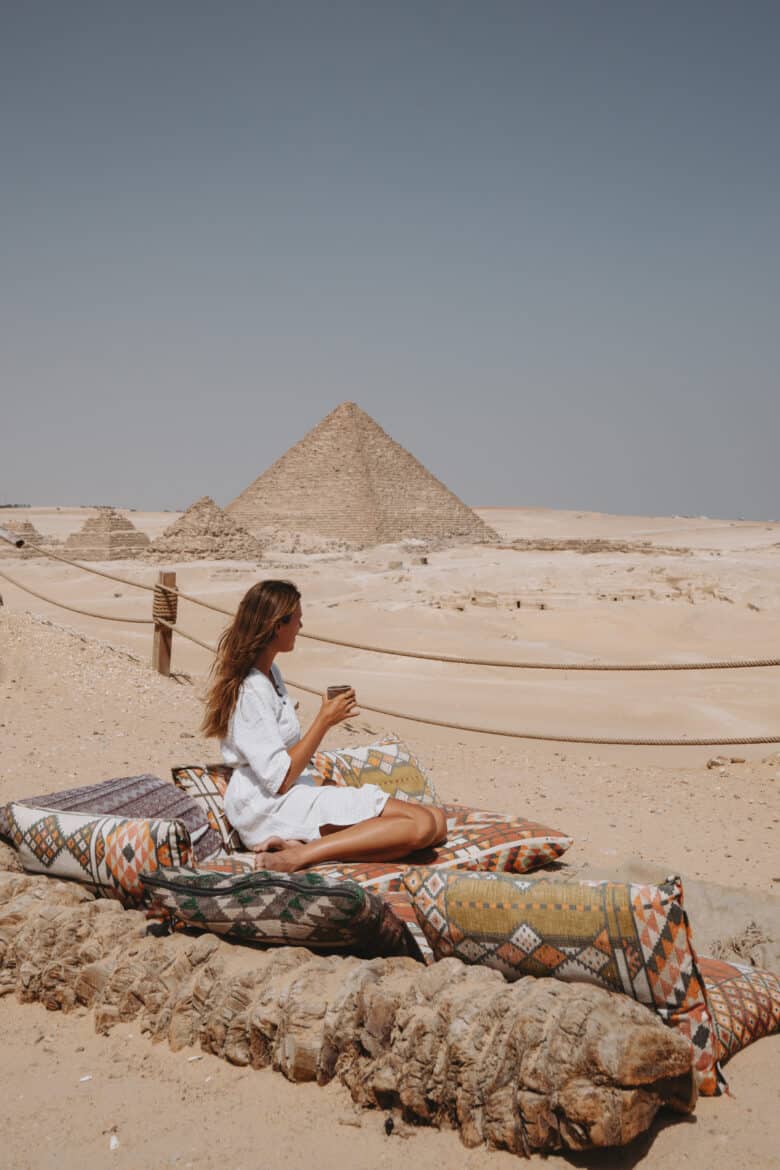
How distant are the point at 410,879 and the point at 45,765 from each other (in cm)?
311

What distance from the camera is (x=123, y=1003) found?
232 centimetres

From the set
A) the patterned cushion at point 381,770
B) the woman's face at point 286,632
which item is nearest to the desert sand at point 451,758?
the patterned cushion at point 381,770

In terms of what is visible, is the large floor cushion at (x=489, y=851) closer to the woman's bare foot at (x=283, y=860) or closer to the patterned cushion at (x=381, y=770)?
the woman's bare foot at (x=283, y=860)

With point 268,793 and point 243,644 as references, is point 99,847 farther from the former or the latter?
point 243,644

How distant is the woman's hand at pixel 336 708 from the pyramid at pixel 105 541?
2803cm

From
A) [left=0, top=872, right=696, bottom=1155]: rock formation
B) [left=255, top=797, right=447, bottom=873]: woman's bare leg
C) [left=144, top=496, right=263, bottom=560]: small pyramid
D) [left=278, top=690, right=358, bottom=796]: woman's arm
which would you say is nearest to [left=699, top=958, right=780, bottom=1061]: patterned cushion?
[left=0, top=872, right=696, bottom=1155]: rock formation

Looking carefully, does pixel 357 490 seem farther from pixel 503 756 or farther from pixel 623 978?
Answer: pixel 623 978

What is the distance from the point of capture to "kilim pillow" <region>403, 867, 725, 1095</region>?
1985 mm

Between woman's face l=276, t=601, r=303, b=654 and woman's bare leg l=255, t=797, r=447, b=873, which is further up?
woman's face l=276, t=601, r=303, b=654

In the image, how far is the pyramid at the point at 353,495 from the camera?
45.9 m

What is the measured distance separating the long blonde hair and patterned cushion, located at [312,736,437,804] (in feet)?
2.19

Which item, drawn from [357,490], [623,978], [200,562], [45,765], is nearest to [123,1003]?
[623,978]

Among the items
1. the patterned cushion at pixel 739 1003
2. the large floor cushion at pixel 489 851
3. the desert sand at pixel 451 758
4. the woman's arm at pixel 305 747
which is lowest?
the desert sand at pixel 451 758

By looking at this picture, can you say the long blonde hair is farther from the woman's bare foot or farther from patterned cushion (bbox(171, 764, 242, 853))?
the woman's bare foot
